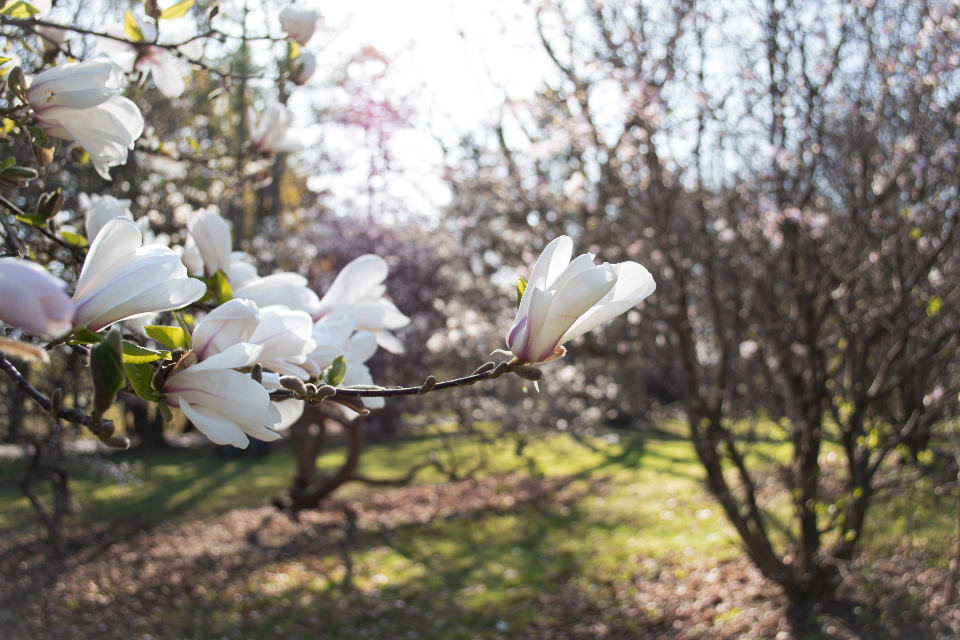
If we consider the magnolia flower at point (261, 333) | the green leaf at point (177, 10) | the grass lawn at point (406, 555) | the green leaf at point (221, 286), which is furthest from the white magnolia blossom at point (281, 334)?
the grass lawn at point (406, 555)

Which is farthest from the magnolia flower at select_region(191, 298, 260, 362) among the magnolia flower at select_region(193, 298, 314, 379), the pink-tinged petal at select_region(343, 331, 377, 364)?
the pink-tinged petal at select_region(343, 331, 377, 364)

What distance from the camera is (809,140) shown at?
3.72 m

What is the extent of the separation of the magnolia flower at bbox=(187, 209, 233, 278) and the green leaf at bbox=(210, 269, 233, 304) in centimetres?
4

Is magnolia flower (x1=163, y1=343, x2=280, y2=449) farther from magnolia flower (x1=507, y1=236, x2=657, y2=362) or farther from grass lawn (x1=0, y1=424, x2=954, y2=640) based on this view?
grass lawn (x1=0, y1=424, x2=954, y2=640)

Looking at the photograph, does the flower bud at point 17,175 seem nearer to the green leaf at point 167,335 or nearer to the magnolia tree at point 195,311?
the magnolia tree at point 195,311

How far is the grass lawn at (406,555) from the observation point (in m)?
4.32

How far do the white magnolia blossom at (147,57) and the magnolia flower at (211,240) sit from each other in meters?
0.44

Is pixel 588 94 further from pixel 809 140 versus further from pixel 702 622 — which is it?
pixel 702 622

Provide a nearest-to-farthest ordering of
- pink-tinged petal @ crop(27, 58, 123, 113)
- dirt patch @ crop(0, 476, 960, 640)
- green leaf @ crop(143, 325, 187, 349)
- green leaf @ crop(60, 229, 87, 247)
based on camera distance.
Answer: green leaf @ crop(143, 325, 187, 349)
pink-tinged petal @ crop(27, 58, 123, 113)
green leaf @ crop(60, 229, 87, 247)
dirt patch @ crop(0, 476, 960, 640)

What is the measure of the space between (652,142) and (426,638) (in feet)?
10.9

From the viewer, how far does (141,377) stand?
64 cm

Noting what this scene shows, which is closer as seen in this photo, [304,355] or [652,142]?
[304,355]

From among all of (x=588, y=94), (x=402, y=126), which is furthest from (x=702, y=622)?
(x=402, y=126)

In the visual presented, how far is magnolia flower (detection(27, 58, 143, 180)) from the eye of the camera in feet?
2.65
